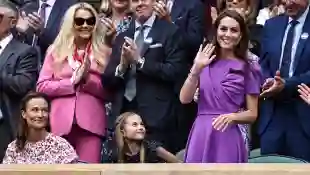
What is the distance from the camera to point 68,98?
770 cm

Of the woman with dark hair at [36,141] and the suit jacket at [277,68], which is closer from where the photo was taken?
the woman with dark hair at [36,141]

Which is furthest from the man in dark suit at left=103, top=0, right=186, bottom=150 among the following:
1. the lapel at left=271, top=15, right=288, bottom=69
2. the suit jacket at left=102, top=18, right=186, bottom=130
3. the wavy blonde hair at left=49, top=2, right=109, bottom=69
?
the lapel at left=271, top=15, right=288, bottom=69

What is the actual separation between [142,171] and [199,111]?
5.62 feet

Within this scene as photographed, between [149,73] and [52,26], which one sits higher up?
[52,26]

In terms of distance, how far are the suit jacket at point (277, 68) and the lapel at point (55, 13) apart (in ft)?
6.16

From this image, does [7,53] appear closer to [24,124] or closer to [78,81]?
[78,81]

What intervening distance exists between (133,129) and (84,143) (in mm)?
524

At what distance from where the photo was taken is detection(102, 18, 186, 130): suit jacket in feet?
25.1

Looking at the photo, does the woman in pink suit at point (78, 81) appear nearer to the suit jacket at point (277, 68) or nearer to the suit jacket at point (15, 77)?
the suit jacket at point (15, 77)

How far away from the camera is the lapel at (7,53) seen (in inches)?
308

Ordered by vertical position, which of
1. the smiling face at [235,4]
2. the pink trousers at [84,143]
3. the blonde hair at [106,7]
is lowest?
the pink trousers at [84,143]

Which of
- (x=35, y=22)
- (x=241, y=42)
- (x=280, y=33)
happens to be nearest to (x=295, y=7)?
(x=280, y=33)

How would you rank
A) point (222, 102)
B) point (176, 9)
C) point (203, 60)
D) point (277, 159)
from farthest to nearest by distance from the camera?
point (176, 9)
point (222, 102)
point (203, 60)
point (277, 159)

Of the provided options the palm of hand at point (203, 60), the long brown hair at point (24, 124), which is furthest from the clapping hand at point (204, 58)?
the long brown hair at point (24, 124)
